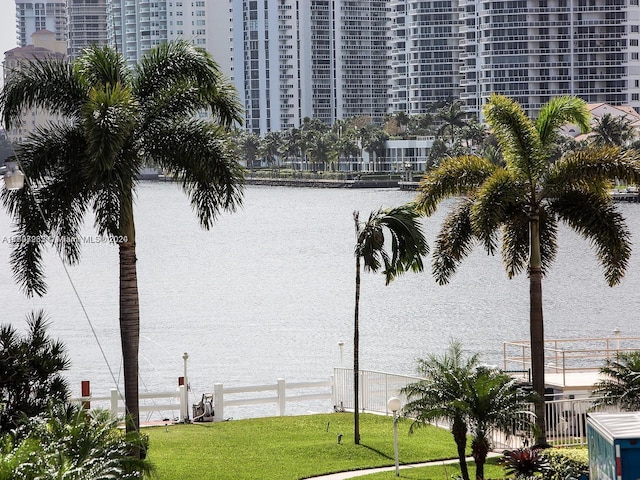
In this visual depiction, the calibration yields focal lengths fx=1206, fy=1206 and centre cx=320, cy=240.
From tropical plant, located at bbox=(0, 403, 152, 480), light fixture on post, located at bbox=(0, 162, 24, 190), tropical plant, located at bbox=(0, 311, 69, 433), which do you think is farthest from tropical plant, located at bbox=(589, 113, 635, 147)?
tropical plant, located at bbox=(0, 403, 152, 480)

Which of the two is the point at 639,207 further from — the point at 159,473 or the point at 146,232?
the point at 159,473

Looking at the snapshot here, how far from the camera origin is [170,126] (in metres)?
21.5

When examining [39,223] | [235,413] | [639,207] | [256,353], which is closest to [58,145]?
[39,223]

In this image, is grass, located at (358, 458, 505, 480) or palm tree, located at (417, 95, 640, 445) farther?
palm tree, located at (417, 95, 640, 445)

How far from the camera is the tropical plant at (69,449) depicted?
11.9 meters

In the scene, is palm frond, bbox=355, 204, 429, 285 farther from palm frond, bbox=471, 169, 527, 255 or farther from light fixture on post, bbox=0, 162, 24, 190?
light fixture on post, bbox=0, 162, 24, 190

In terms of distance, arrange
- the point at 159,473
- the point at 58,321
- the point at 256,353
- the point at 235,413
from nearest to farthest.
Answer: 1. the point at 159,473
2. the point at 235,413
3. the point at 256,353
4. the point at 58,321

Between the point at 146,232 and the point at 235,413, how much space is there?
96807 millimetres

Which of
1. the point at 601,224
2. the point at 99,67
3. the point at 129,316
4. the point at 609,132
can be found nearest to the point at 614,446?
the point at 129,316

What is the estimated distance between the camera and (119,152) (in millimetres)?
20766

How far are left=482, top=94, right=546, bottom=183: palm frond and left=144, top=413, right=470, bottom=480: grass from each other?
5.54m

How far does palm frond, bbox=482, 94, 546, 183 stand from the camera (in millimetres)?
23875

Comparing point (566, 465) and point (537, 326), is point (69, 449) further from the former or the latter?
point (537, 326)

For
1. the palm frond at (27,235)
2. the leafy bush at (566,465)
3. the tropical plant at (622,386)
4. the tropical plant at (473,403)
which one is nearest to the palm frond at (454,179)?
the tropical plant at (622,386)
